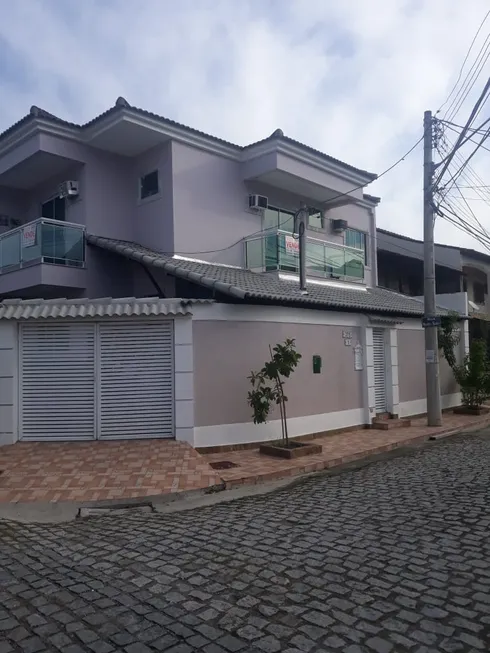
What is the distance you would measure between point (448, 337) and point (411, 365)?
2103 mm

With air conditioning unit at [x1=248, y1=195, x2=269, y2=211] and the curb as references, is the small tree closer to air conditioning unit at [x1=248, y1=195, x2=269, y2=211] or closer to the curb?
the curb

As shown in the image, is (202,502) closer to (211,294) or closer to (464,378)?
(211,294)

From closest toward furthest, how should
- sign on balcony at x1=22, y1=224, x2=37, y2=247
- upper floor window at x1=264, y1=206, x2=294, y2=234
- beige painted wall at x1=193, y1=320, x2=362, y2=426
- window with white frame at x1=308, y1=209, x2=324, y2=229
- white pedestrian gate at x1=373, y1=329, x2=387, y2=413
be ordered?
beige painted wall at x1=193, y1=320, x2=362, y2=426 → sign on balcony at x1=22, y1=224, x2=37, y2=247 → white pedestrian gate at x1=373, y1=329, x2=387, y2=413 → upper floor window at x1=264, y1=206, x2=294, y2=234 → window with white frame at x1=308, y1=209, x2=324, y2=229

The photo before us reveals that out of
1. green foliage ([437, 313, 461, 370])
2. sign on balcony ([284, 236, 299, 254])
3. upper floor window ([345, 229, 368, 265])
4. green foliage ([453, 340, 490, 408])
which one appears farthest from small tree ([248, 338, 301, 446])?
upper floor window ([345, 229, 368, 265])

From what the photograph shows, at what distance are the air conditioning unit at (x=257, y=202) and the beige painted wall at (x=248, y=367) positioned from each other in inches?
191

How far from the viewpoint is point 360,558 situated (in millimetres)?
4621

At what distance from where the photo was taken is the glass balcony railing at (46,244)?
1277cm

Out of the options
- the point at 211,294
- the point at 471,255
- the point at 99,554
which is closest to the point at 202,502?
the point at 99,554

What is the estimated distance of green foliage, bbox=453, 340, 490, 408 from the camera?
1593cm

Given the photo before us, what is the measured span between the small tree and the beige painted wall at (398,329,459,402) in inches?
231

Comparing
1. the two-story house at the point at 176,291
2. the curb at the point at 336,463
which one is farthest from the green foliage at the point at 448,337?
the curb at the point at 336,463

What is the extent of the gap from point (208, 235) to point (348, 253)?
4.41 meters

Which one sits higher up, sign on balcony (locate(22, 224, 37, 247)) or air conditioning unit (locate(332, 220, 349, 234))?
air conditioning unit (locate(332, 220, 349, 234))

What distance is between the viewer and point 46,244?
12820mm
